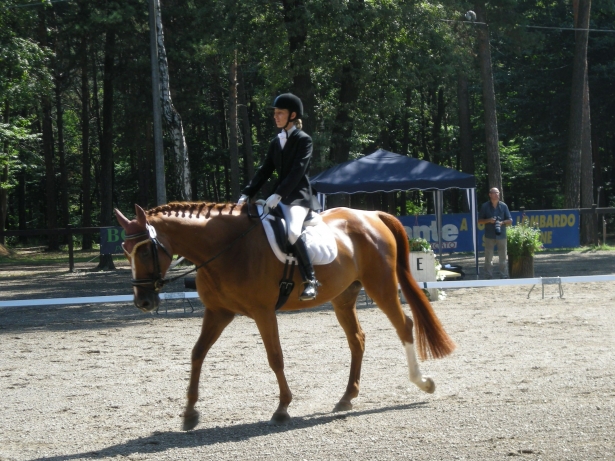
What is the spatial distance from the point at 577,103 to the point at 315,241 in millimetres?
25624

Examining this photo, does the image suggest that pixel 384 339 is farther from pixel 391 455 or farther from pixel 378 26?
pixel 378 26

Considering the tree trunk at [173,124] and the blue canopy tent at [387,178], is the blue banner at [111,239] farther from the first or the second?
the blue canopy tent at [387,178]

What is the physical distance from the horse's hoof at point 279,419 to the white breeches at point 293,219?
1.38 metres

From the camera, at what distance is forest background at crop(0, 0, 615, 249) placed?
856 inches

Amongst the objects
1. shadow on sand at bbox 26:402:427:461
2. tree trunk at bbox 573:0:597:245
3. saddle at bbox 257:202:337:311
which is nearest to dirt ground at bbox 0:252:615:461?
shadow on sand at bbox 26:402:427:461

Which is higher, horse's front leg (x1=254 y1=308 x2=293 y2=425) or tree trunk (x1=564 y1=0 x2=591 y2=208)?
tree trunk (x1=564 y1=0 x2=591 y2=208)

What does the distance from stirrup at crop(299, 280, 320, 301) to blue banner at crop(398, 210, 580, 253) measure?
17.0m

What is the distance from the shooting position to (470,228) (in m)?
25.1

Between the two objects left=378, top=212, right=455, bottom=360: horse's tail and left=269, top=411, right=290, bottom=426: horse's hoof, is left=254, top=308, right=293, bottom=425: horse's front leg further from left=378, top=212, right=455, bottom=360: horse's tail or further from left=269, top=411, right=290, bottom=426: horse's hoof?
left=378, top=212, right=455, bottom=360: horse's tail

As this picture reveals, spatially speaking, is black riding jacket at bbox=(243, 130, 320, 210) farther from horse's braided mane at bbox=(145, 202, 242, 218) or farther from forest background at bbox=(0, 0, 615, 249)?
forest background at bbox=(0, 0, 615, 249)

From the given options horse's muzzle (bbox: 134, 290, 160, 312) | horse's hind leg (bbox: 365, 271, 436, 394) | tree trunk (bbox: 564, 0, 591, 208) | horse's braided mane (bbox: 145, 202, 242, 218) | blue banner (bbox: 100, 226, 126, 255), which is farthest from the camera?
tree trunk (bbox: 564, 0, 591, 208)

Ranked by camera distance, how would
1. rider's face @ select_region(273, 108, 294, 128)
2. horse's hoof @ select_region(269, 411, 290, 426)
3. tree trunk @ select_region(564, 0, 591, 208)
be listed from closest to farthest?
1. horse's hoof @ select_region(269, 411, 290, 426)
2. rider's face @ select_region(273, 108, 294, 128)
3. tree trunk @ select_region(564, 0, 591, 208)

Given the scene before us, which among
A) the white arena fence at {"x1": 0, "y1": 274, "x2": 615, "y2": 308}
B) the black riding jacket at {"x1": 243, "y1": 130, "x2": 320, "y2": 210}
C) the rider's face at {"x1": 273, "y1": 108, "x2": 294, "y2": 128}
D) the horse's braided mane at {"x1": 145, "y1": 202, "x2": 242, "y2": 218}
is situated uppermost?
the rider's face at {"x1": 273, "y1": 108, "x2": 294, "y2": 128}

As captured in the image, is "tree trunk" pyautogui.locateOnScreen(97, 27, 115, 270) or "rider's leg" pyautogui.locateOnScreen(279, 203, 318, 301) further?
"tree trunk" pyautogui.locateOnScreen(97, 27, 115, 270)
